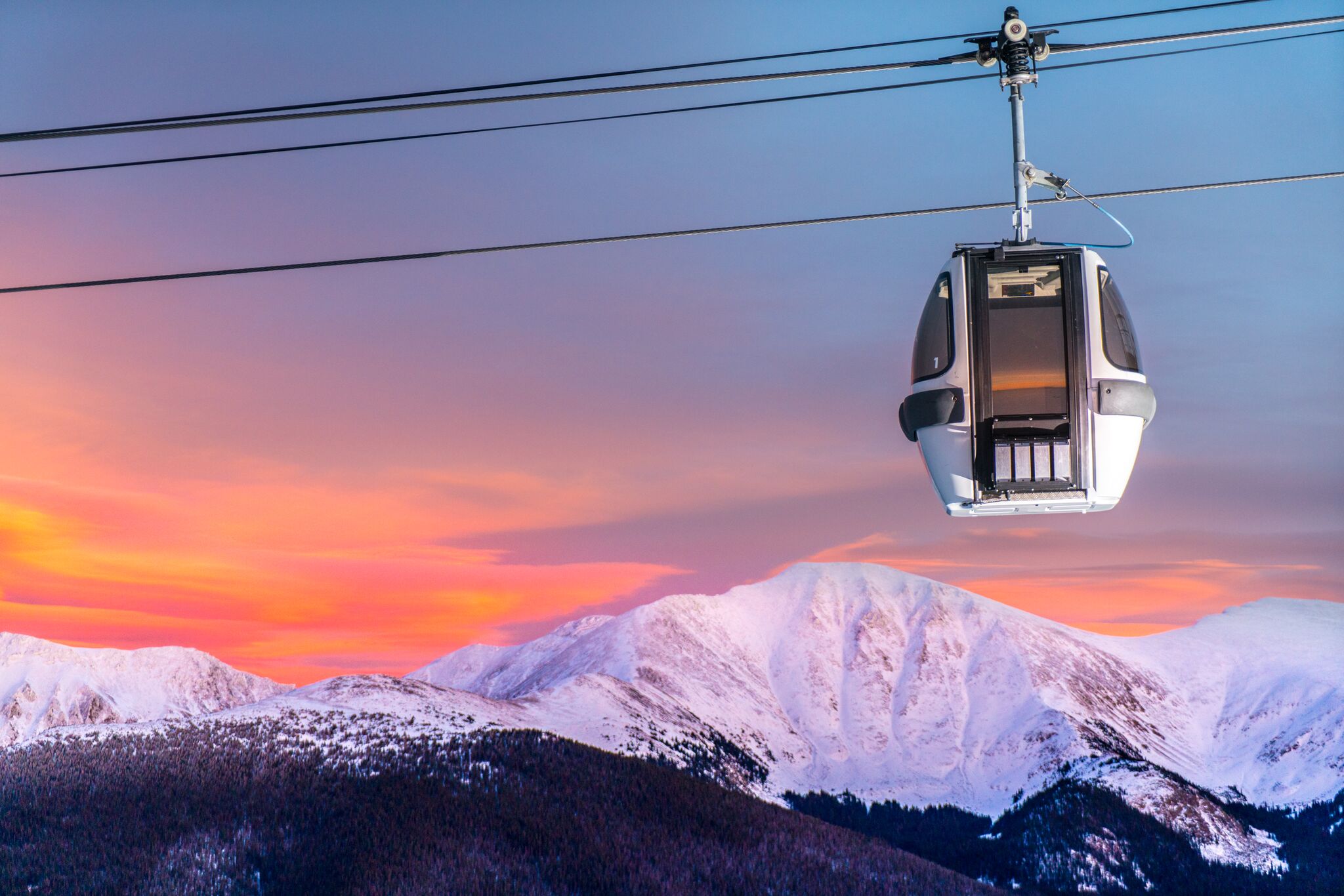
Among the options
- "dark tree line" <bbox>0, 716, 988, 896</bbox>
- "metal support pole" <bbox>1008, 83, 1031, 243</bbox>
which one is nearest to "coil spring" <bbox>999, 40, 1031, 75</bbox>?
"metal support pole" <bbox>1008, 83, 1031, 243</bbox>

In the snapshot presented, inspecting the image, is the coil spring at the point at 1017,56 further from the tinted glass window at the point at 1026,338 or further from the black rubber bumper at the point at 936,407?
the black rubber bumper at the point at 936,407

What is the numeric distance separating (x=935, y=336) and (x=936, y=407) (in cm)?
78

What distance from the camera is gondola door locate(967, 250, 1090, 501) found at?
1215 centimetres

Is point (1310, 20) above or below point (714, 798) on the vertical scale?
above

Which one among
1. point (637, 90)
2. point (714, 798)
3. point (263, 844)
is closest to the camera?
point (637, 90)

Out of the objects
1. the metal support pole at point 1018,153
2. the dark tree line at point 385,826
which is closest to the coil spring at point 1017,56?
the metal support pole at point 1018,153

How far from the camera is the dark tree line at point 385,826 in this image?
155 m

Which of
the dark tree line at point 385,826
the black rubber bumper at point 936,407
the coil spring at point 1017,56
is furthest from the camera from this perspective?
the dark tree line at point 385,826

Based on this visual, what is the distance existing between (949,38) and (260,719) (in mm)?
187232

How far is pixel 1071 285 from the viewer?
1246 centimetres

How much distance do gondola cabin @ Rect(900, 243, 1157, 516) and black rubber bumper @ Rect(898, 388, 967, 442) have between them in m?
0.01

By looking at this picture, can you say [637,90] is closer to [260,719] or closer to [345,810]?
[345,810]

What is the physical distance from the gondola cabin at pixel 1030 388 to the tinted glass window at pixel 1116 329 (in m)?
0.01

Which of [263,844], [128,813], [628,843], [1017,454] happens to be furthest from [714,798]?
[1017,454]
